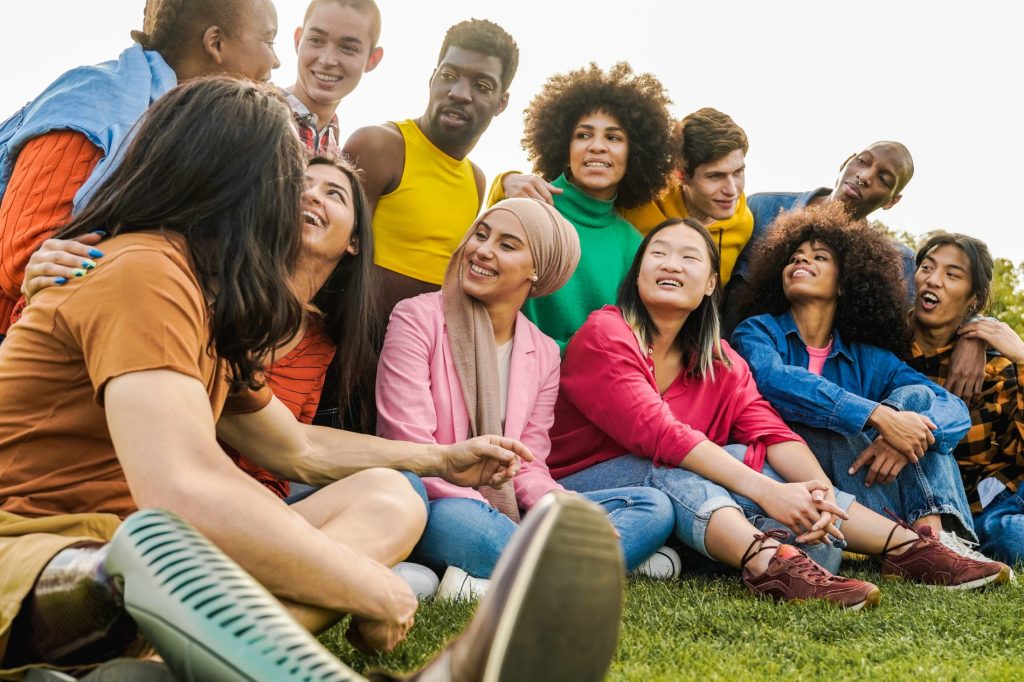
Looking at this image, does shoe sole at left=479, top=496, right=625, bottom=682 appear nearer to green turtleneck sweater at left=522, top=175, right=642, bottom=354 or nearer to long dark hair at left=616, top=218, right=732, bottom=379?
long dark hair at left=616, top=218, right=732, bottom=379

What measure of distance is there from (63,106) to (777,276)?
3.71m

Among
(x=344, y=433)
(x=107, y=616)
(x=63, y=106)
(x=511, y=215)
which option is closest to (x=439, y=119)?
(x=511, y=215)

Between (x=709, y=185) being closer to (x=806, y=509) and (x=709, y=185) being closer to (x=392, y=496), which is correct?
(x=806, y=509)

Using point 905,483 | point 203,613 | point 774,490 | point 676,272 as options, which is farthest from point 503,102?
point 203,613

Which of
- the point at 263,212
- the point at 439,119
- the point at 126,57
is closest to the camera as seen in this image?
the point at 263,212

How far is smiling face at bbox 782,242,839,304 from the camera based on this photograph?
5.43m

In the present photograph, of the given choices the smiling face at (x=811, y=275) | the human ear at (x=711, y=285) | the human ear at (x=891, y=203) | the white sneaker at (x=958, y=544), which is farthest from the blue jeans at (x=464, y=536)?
the human ear at (x=891, y=203)

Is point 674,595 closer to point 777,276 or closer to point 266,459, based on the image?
point 266,459

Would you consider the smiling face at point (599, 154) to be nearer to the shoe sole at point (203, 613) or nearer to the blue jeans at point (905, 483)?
the blue jeans at point (905, 483)

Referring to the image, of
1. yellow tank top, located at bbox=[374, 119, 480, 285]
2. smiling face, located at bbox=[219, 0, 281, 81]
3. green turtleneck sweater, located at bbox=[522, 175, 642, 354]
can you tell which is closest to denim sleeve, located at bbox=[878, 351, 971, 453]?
green turtleneck sweater, located at bbox=[522, 175, 642, 354]

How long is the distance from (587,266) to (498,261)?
101 centimetres

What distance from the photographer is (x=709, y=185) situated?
232 inches

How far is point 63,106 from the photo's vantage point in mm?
3758

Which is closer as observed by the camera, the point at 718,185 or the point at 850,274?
the point at 850,274
